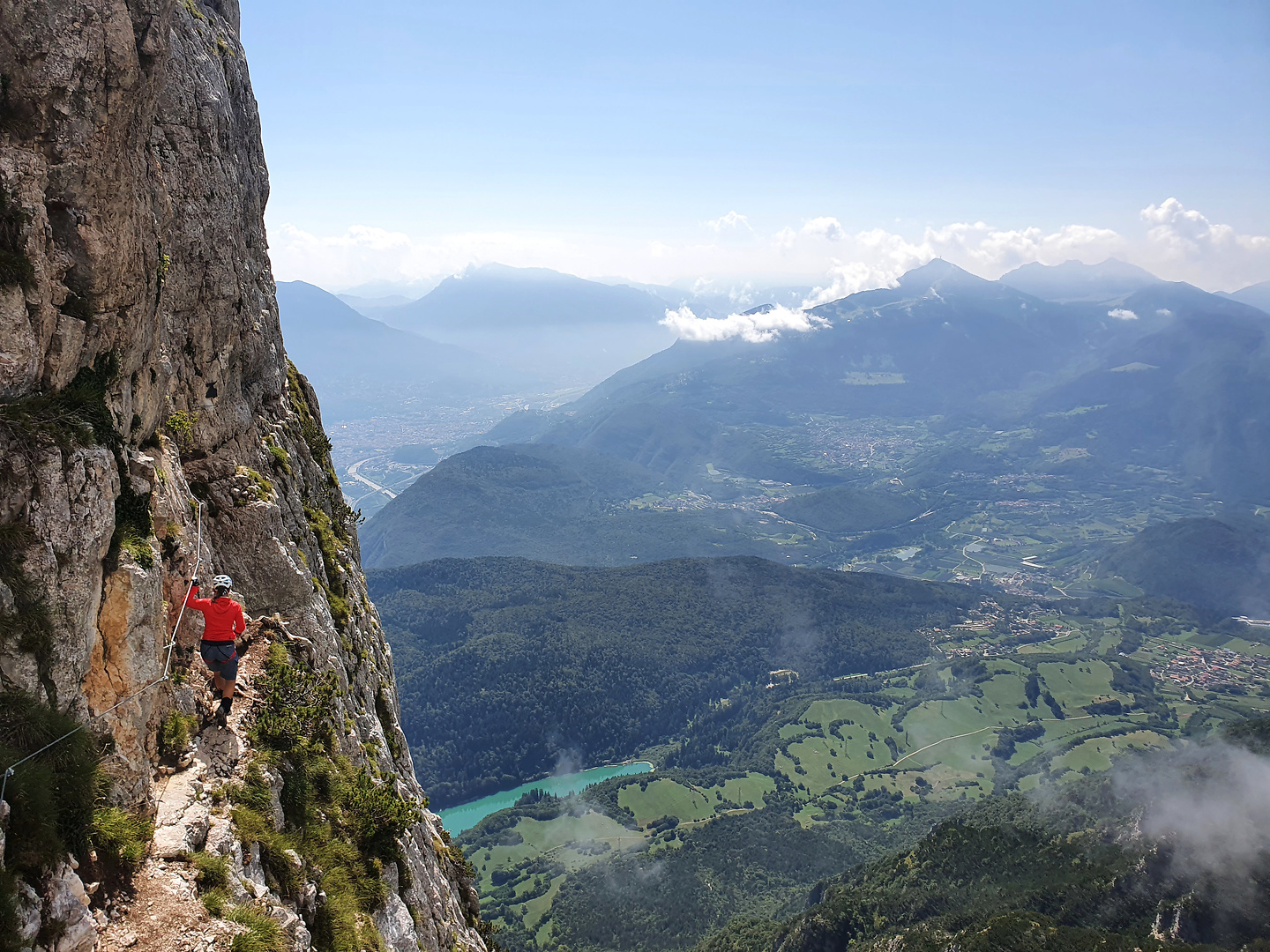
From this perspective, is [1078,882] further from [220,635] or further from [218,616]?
[218,616]

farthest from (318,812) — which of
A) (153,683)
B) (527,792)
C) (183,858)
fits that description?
(527,792)

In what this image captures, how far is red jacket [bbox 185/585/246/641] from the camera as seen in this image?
44.2 feet

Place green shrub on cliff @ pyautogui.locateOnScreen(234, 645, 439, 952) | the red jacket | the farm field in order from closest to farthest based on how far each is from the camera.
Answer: green shrub on cliff @ pyautogui.locateOnScreen(234, 645, 439, 952)
the red jacket
the farm field

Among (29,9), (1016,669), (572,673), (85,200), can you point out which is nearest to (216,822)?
(85,200)

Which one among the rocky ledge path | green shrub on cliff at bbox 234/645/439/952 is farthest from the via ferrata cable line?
green shrub on cliff at bbox 234/645/439/952

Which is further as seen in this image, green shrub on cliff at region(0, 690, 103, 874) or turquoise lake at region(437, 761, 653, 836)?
turquoise lake at region(437, 761, 653, 836)

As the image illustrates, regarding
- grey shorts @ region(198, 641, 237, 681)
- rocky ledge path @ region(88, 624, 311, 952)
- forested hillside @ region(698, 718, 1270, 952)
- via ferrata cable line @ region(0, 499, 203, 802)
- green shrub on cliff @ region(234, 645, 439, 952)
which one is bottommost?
forested hillside @ region(698, 718, 1270, 952)

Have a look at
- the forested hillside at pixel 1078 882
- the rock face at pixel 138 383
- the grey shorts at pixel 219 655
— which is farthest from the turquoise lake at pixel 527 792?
the grey shorts at pixel 219 655

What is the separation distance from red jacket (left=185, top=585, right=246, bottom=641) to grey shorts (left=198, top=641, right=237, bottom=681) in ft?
0.43

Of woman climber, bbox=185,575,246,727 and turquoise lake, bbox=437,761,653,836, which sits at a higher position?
woman climber, bbox=185,575,246,727

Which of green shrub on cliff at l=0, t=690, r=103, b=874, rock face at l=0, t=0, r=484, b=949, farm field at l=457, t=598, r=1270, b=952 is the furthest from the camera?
farm field at l=457, t=598, r=1270, b=952

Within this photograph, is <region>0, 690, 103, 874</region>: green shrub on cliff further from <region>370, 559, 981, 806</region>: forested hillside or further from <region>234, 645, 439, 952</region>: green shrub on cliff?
<region>370, 559, 981, 806</region>: forested hillside

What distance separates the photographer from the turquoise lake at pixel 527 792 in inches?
5595

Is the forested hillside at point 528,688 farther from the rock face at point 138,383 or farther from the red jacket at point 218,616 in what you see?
the red jacket at point 218,616
